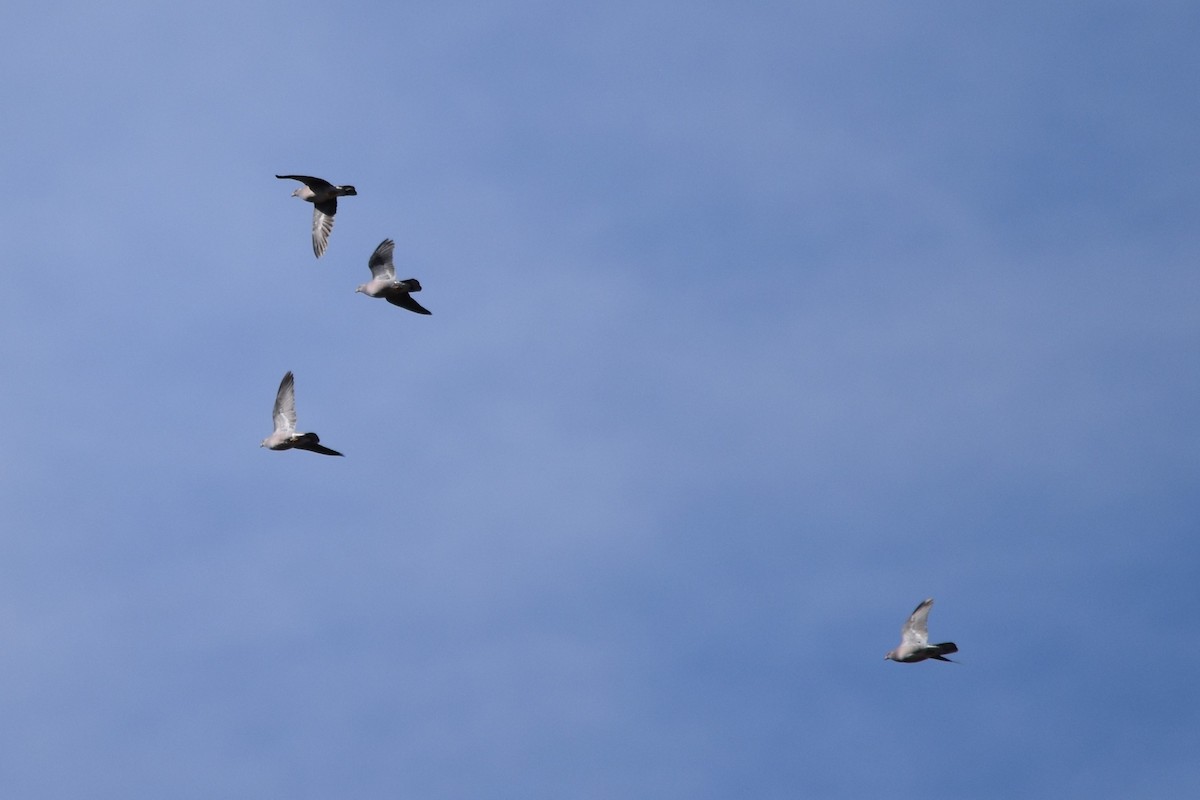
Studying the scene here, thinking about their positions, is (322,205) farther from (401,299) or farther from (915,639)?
(915,639)

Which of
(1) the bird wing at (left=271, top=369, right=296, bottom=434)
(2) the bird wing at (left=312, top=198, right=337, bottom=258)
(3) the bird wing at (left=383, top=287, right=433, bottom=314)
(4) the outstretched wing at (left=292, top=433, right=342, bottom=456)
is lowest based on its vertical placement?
(4) the outstretched wing at (left=292, top=433, right=342, bottom=456)

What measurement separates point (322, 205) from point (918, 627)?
89.4 ft

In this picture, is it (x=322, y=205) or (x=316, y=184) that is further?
(x=322, y=205)

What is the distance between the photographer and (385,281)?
5534cm

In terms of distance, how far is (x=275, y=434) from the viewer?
55.7 m

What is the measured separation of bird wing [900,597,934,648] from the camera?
59.0 meters

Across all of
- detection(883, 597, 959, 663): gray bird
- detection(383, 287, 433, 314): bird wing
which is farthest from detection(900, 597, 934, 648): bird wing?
detection(383, 287, 433, 314): bird wing

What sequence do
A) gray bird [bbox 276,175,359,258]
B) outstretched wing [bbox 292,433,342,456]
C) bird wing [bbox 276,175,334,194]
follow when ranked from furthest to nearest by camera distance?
gray bird [bbox 276,175,359,258] → bird wing [bbox 276,175,334,194] → outstretched wing [bbox 292,433,342,456]

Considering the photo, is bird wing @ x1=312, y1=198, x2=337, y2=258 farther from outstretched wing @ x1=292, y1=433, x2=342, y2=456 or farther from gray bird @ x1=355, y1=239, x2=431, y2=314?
outstretched wing @ x1=292, y1=433, x2=342, y2=456

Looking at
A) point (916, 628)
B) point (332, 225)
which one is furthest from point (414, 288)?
point (916, 628)

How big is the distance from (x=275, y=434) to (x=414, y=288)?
23.5 ft

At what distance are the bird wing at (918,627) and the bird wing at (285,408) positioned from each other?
23.7 metres

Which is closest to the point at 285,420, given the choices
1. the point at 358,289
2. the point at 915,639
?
the point at 358,289

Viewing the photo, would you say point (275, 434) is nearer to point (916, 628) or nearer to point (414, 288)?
point (414, 288)
